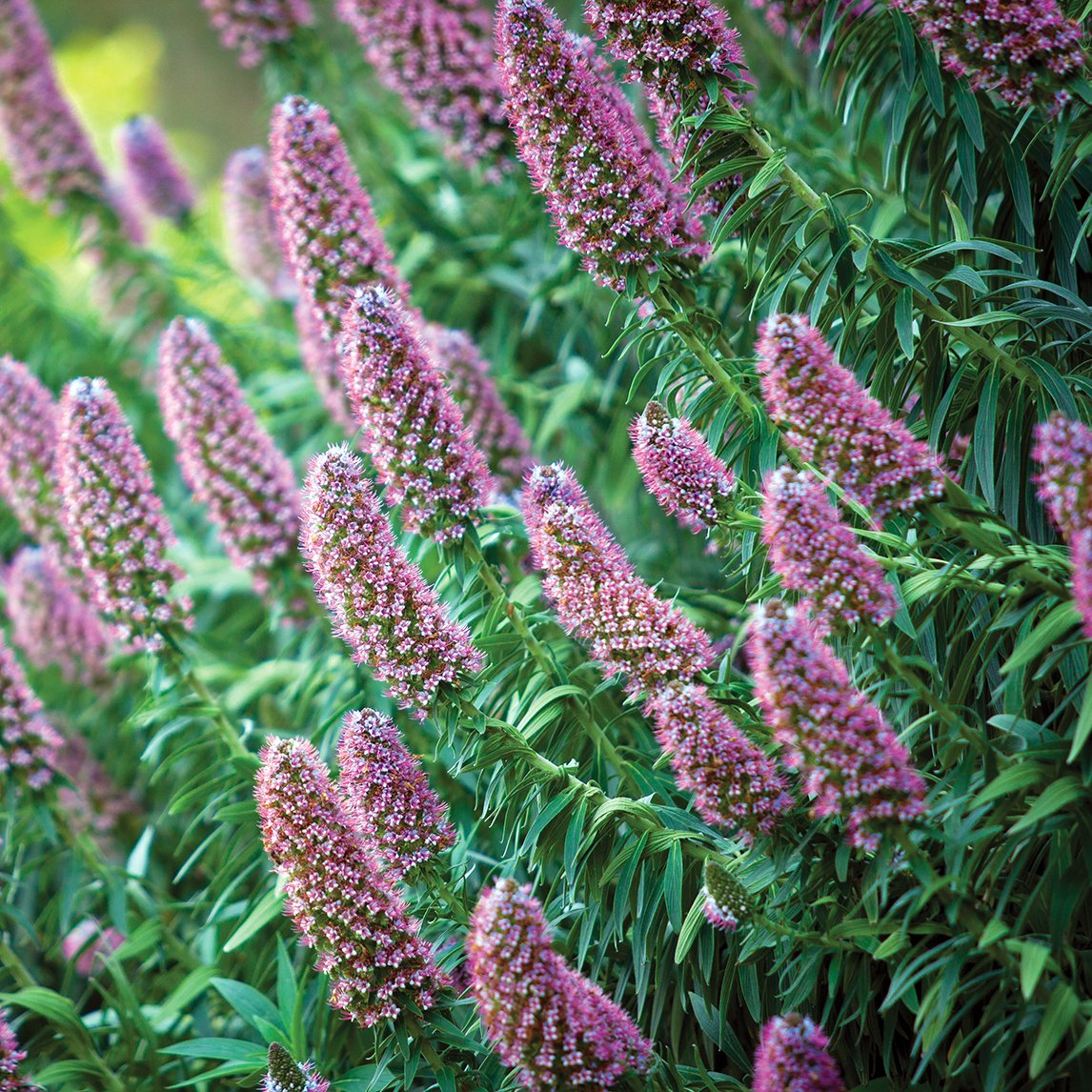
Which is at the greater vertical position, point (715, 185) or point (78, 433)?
point (715, 185)

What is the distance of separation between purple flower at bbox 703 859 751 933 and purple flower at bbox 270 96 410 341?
1852 mm

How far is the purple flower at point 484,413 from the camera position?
3.78 m

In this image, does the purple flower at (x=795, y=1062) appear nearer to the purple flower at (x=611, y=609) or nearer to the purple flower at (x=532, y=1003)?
the purple flower at (x=532, y=1003)

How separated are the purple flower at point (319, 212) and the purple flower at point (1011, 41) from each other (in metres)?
1.56

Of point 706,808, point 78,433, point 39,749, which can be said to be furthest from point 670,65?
point 39,749

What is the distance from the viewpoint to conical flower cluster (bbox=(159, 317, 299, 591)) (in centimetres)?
355

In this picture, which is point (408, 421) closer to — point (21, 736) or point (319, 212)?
point (319, 212)

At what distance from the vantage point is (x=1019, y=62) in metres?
2.27

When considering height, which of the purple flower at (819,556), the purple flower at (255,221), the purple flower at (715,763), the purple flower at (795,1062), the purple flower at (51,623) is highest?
the purple flower at (255,221)

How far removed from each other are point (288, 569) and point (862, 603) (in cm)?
234

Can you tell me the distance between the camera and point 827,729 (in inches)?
73.4

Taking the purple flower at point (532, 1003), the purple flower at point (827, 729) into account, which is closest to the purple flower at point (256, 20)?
the purple flower at point (827, 729)

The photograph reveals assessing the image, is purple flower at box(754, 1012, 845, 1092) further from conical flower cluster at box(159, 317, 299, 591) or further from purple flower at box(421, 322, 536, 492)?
conical flower cluster at box(159, 317, 299, 591)

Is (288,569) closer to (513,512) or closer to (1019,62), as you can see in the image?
(513,512)
